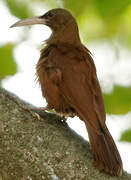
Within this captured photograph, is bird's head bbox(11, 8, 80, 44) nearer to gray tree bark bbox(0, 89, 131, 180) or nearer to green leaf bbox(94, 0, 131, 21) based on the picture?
green leaf bbox(94, 0, 131, 21)

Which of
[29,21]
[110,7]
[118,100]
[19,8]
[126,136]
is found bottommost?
[126,136]

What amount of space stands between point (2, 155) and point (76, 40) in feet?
5.99

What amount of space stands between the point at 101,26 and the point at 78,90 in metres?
0.55

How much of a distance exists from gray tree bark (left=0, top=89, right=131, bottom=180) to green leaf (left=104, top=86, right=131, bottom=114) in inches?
16.0

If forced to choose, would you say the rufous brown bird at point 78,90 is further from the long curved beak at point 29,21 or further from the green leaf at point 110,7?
the green leaf at point 110,7

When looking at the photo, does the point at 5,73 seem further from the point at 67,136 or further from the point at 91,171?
the point at 91,171

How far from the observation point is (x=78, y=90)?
3.04 metres

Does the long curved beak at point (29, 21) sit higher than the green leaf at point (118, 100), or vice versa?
the long curved beak at point (29, 21)

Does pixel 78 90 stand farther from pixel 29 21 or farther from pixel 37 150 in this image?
pixel 29 21

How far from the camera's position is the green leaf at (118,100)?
2977 millimetres

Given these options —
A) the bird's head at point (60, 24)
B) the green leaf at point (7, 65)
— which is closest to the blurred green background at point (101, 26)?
the green leaf at point (7, 65)

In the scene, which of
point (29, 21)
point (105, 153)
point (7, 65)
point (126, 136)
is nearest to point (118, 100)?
point (126, 136)

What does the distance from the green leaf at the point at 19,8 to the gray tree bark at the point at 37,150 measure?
652mm

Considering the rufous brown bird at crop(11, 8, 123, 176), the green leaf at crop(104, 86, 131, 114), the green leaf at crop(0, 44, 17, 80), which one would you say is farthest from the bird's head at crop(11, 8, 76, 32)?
the green leaf at crop(104, 86, 131, 114)
